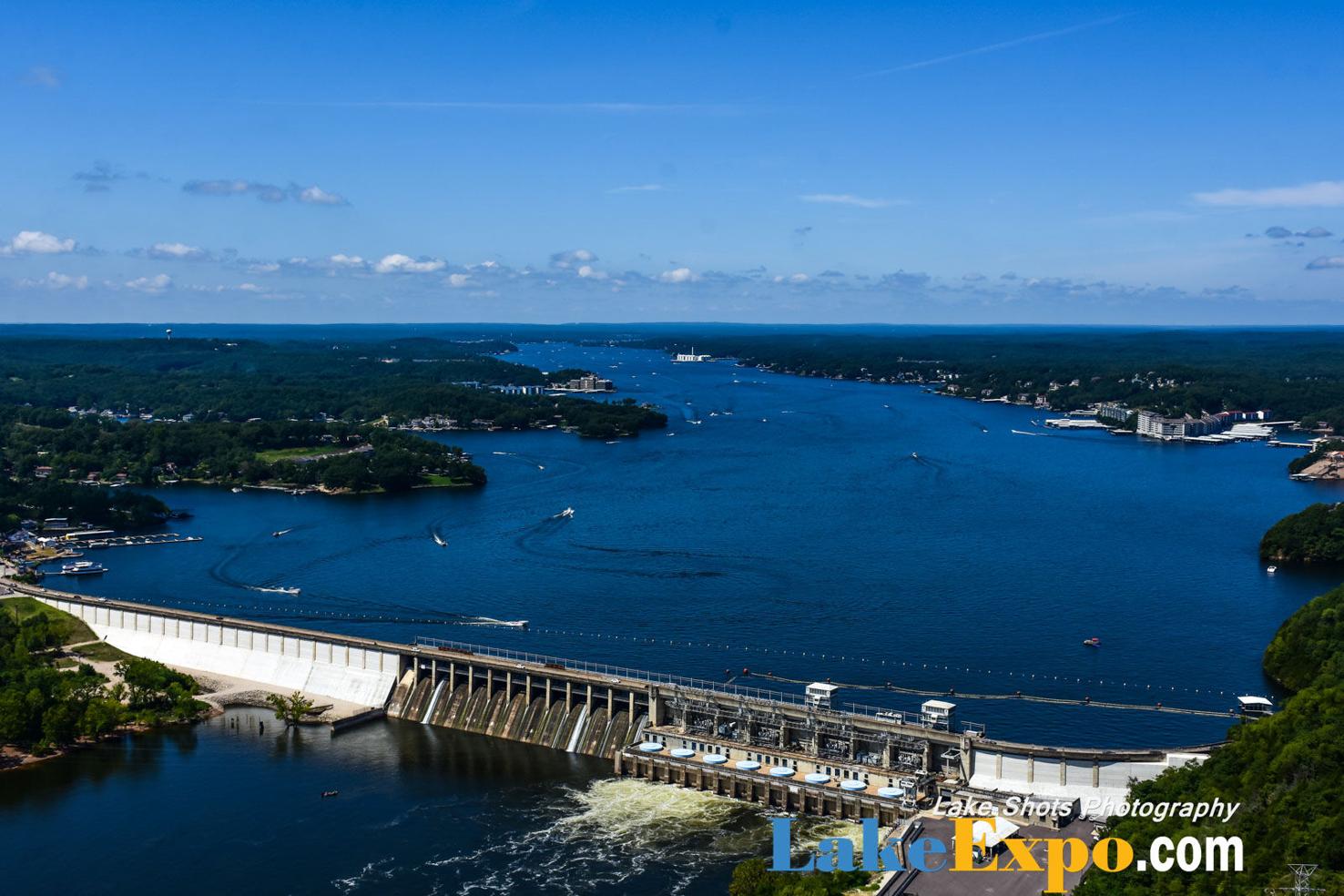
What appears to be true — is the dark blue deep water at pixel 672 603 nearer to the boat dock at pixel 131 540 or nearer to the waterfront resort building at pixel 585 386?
the boat dock at pixel 131 540

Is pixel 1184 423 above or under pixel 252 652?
above

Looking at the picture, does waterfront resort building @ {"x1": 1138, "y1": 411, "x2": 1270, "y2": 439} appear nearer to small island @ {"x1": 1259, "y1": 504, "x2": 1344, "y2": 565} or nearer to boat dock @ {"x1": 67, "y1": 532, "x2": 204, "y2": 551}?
small island @ {"x1": 1259, "y1": 504, "x2": 1344, "y2": 565}

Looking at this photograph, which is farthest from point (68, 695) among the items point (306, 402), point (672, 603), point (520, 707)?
point (306, 402)

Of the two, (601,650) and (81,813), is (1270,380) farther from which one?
(81,813)

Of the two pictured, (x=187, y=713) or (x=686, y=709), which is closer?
(x=686, y=709)

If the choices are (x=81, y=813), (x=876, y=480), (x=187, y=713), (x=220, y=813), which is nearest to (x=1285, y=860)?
(x=220, y=813)

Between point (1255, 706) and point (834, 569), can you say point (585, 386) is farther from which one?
point (1255, 706)
